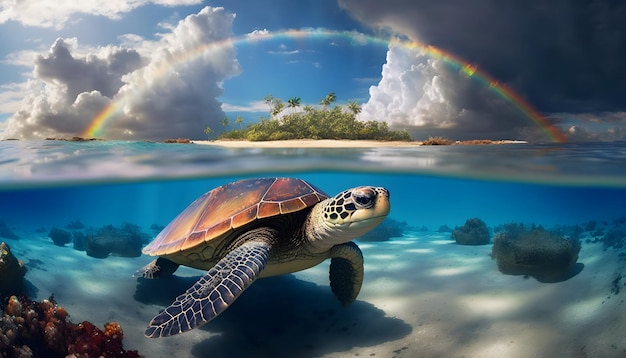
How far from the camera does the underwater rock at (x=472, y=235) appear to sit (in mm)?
11609

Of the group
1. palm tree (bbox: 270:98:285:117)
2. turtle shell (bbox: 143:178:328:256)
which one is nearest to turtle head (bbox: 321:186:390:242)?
turtle shell (bbox: 143:178:328:256)

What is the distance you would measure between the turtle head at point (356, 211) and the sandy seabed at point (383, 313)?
1615 millimetres

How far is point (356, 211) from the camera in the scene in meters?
3.80

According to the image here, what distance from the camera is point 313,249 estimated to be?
14.9 ft

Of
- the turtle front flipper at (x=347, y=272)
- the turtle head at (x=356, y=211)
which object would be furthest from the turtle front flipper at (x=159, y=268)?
the turtle head at (x=356, y=211)

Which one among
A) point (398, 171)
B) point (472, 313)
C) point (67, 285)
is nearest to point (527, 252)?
point (472, 313)

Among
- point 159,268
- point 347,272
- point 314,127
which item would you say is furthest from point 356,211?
point 314,127

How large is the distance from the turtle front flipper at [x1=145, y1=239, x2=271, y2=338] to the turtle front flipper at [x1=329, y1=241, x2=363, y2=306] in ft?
4.46

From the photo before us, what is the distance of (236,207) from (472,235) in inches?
374

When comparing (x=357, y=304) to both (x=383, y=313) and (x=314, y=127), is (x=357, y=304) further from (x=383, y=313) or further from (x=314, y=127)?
(x=314, y=127)

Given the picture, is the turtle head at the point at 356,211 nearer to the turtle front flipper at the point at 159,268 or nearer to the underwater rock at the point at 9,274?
the turtle front flipper at the point at 159,268

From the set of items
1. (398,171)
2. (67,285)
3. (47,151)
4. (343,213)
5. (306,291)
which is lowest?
(306,291)

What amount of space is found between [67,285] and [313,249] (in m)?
4.33

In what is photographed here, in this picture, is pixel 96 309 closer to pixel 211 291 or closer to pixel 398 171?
pixel 211 291
